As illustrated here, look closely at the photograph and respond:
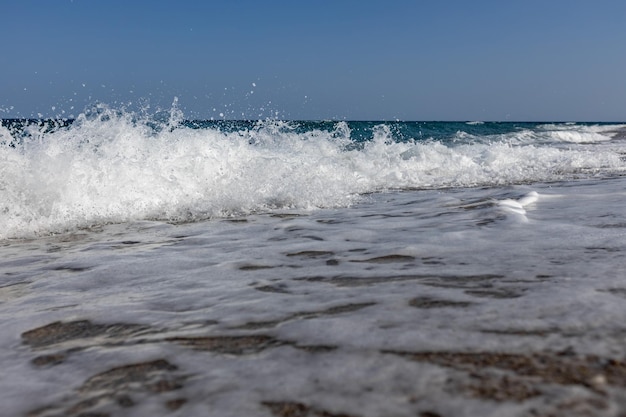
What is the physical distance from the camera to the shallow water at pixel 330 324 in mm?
1374

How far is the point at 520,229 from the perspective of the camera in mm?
3562

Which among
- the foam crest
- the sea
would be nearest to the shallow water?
the sea

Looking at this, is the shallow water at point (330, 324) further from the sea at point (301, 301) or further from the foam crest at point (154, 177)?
the foam crest at point (154, 177)

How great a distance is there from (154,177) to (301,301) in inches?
173

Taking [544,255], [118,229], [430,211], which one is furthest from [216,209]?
[544,255]

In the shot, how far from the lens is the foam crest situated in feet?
17.3

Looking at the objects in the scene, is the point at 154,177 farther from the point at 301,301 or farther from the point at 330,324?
the point at 330,324

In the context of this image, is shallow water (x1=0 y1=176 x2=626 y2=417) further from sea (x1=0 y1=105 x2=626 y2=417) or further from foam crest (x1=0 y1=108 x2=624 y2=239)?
foam crest (x1=0 y1=108 x2=624 y2=239)

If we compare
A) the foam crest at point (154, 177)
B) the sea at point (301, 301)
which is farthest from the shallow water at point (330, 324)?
the foam crest at point (154, 177)

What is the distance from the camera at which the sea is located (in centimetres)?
140

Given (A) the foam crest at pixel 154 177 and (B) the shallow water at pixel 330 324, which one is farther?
(A) the foam crest at pixel 154 177

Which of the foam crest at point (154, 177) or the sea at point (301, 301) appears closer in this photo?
the sea at point (301, 301)

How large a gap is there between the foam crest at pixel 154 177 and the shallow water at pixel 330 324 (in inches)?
59.1

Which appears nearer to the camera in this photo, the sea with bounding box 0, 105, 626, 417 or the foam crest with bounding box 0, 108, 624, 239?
the sea with bounding box 0, 105, 626, 417
